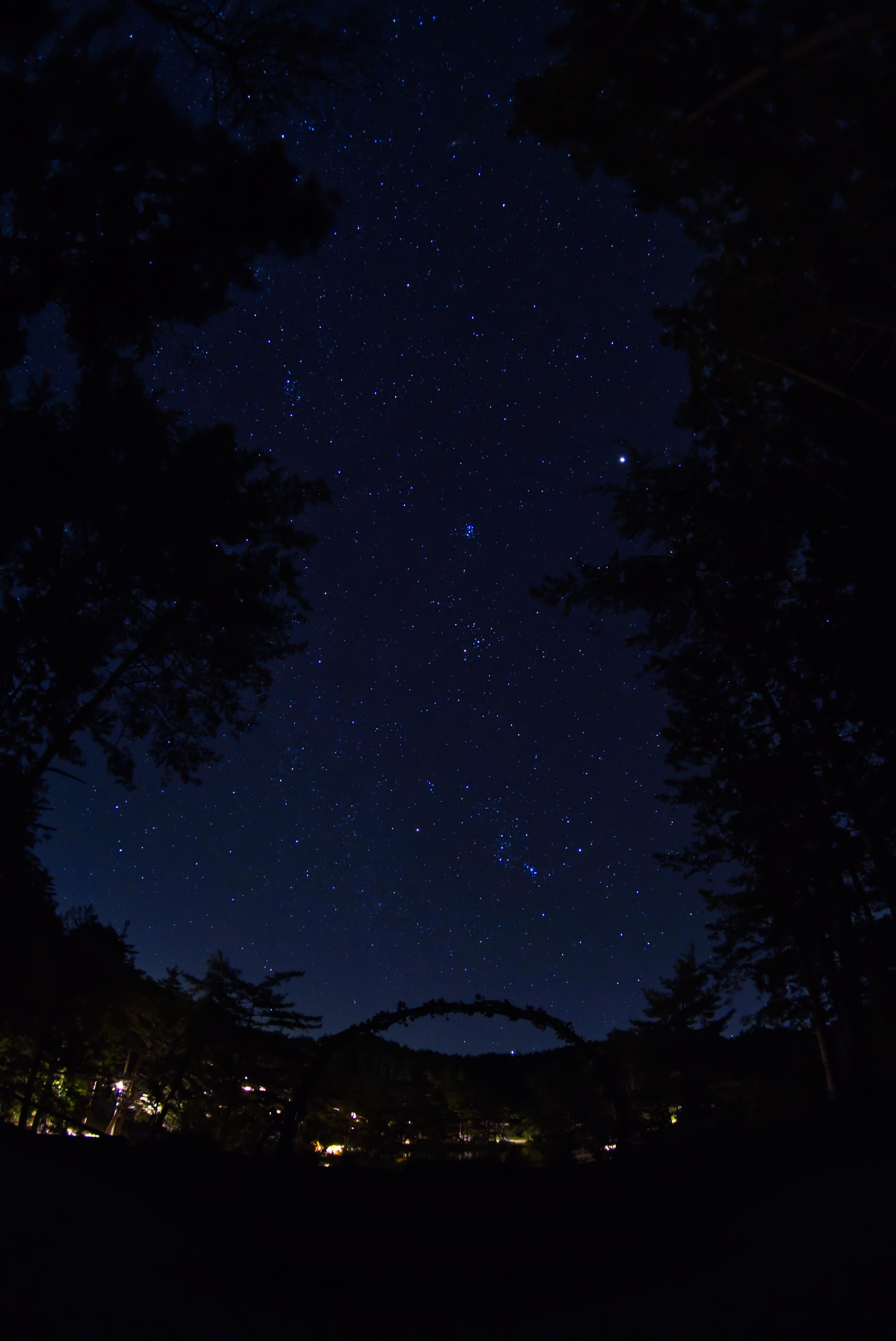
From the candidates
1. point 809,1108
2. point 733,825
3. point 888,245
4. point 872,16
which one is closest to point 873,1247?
point 809,1108

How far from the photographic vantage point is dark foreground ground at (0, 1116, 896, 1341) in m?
2.55

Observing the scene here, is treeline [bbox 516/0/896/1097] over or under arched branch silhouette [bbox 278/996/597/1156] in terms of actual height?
over

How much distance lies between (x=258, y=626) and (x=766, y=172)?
10140 millimetres

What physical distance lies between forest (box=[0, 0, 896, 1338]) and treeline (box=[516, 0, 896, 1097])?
6 cm

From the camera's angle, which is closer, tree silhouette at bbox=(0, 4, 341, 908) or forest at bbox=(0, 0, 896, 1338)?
forest at bbox=(0, 0, 896, 1338)

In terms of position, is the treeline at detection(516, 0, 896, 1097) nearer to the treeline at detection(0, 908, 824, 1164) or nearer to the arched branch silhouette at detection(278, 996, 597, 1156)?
the arched branch silhouette at detection(278, 996, 597, 1156)

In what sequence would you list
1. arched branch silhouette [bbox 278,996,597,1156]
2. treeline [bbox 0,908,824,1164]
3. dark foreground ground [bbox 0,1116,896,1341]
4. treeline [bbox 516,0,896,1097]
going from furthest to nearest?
treeline [bbox 0,908,824,1164]
treeline [bbox 516,0,896,1097]
arched branch silhouette [bbox 278,996,597,1156]
dark foreground ground [bbox 0,1116,896,1341]

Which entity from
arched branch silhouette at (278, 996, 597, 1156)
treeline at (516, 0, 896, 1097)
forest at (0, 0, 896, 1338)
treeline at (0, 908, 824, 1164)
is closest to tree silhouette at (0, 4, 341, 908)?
forest at (0, 0, 896, 1338)

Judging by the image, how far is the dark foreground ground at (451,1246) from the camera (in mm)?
2551

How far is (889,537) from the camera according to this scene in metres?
9.29

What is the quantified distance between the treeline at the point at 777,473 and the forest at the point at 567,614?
57mm

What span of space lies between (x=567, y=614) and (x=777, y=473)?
4998 mm

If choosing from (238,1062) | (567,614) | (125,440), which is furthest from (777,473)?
(238,1062)

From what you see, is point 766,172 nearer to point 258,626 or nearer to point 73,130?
point 73,130
